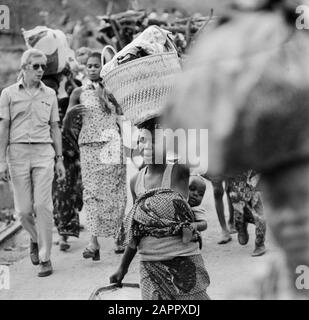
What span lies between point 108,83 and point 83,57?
3150 mm

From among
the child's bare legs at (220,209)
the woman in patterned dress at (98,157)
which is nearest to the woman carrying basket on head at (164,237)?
the woman in patterned dress at (98,157)

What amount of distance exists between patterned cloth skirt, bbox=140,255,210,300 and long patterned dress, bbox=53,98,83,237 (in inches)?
129

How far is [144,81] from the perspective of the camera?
3.22 m

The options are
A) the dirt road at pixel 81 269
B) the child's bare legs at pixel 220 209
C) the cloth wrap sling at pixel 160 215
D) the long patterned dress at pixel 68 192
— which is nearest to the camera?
the cloth wrap sling at pixel 160 215

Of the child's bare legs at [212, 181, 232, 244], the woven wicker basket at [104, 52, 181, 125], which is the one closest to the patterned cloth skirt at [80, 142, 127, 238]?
the child's bare legs at [212, 181, 232, 244]

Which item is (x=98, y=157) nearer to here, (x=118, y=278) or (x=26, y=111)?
(x=26, y=111)

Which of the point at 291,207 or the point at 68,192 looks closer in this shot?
the point at 291,207

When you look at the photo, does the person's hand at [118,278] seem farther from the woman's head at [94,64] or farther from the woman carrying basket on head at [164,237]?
the woman's head at [94,64]

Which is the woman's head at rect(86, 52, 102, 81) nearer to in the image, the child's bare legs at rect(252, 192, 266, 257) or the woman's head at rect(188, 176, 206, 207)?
the child's bare legs at rect(252, 192, 266, 257)

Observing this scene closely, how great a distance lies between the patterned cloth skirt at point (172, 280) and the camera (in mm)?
2949

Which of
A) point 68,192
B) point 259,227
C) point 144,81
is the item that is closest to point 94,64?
point 68,192

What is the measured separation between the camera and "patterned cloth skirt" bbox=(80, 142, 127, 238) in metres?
5.86

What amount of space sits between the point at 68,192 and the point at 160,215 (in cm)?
354

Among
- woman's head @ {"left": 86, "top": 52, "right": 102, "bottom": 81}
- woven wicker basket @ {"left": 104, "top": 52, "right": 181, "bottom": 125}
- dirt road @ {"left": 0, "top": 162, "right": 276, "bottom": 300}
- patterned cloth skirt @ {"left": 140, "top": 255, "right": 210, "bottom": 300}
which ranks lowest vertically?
dirt road @ {"left": 0, "top": 162, "right": 276, "bottom": 300}
